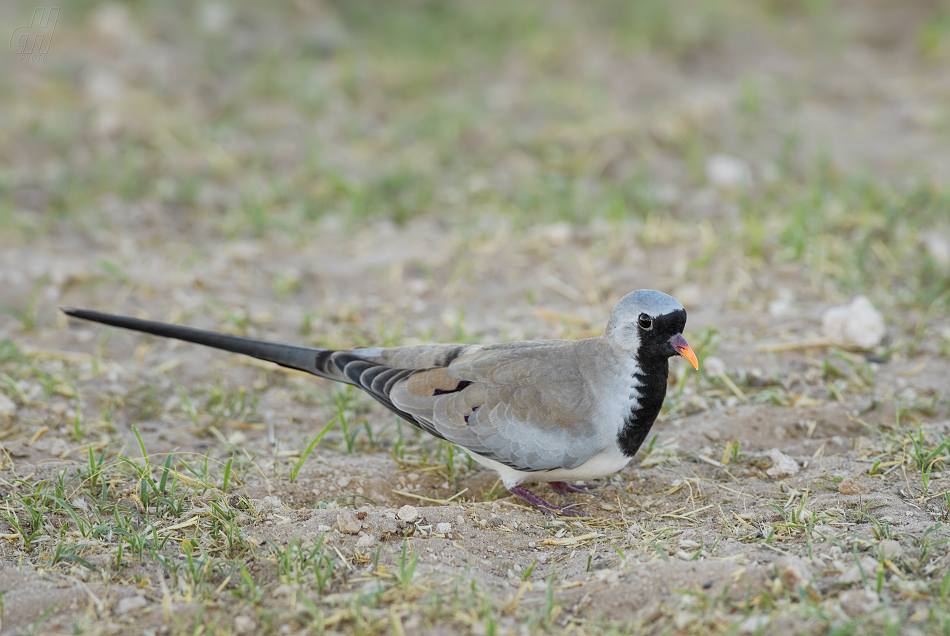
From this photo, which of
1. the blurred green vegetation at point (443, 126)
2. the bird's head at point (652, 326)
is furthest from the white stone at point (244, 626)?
the blurred green vegetation at point (443, 126)

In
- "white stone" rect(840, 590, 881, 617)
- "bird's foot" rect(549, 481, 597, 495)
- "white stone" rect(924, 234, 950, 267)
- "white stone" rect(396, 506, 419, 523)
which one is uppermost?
"white stone" rect(924, 234, 950, 267)

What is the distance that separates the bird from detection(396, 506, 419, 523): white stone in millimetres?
311

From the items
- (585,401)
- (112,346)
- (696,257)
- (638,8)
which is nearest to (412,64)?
(638,8)

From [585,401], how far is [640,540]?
509 mm

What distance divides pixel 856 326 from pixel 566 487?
1635mm

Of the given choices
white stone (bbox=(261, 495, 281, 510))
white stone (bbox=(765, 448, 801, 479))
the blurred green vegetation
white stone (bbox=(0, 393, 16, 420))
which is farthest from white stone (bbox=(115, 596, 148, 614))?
the blurred green vegetation

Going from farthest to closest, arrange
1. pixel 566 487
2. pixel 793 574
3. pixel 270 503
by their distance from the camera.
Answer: pixel 566 487
pixel 270 503
pixel 793 574

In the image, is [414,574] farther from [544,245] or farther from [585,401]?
[544,245]

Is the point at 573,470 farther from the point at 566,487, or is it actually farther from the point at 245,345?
the point at 245,345

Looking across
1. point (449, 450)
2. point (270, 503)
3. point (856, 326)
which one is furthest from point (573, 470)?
point (856, 326)

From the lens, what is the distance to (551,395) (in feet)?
10.0

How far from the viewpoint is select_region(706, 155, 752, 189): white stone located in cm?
579

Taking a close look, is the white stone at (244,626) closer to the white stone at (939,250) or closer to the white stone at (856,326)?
the white stone at (856,326)

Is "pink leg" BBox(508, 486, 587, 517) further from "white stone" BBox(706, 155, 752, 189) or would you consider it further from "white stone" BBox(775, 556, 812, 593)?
"white stone" BBox(706, 155, 752, 189)
